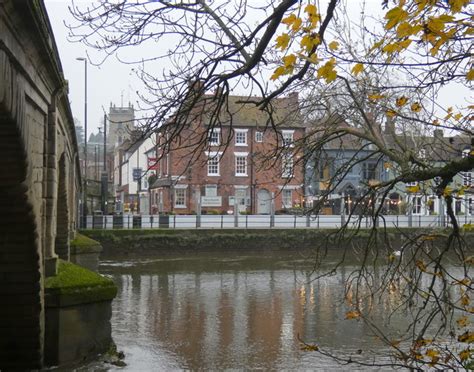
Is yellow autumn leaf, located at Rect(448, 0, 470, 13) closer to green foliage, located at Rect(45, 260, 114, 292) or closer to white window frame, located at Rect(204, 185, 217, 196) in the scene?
green foliage, located at Rect(45, 260, 114, 292)

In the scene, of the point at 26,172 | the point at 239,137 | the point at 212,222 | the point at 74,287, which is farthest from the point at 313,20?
the point at 239,137

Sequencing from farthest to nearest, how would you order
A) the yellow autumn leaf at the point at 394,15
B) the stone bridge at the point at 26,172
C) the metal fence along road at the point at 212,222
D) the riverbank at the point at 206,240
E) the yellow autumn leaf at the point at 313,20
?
the metal fence along road at the point at 212,222 < the riverbank at the point at 206,240 < the stone bridge at the point at 26,172 < the yellow autumn leaf at the point at 313,20 < the yellow autumn leaf at the point at 394,15

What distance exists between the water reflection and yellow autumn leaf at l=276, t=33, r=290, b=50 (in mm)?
3932

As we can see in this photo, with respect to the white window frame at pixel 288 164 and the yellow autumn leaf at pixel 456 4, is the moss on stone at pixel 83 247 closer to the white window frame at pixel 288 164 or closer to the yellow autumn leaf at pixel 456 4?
the white window frame at pixel 288 164

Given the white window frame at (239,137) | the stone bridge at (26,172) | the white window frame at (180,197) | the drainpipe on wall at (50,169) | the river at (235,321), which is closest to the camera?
the stone bridge at (26,172)

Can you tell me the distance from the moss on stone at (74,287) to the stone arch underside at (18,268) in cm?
43

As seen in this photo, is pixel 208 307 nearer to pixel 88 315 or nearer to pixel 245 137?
pixel 88 315

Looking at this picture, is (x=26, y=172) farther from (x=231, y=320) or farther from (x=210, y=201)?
(x=210, y=201)

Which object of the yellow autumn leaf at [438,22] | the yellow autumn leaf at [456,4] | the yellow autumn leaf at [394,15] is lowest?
the yellow autumn leaf at [394,15]

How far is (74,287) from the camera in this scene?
366 inches

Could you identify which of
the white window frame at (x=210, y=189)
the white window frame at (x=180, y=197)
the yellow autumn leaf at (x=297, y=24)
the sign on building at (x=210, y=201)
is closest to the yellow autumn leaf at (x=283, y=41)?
the yellow autumn leaf at (x=297, y=24)

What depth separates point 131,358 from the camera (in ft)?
34.8

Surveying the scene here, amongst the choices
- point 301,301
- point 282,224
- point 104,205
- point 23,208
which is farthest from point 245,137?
point 23,208

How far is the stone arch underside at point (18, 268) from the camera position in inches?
254
